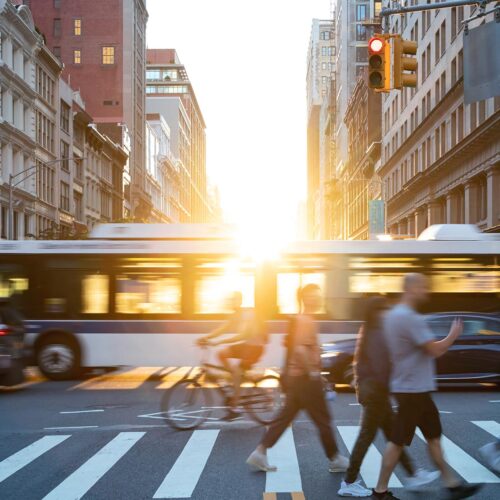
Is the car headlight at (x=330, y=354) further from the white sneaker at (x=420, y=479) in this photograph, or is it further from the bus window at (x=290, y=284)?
the white sneaker at (x=420, y=479)

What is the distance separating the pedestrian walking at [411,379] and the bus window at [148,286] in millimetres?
11019

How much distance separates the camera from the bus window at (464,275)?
57.3 feet

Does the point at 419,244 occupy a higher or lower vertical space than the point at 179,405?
higher

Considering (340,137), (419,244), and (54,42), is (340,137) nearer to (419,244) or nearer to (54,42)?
(54,42)

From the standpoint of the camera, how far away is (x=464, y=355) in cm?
1573

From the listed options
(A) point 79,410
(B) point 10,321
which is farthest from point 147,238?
(A) point 79,410

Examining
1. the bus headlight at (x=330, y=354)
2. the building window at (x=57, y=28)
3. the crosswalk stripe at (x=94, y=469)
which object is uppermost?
the building window at (x=57, y=28)

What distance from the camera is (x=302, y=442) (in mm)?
10352

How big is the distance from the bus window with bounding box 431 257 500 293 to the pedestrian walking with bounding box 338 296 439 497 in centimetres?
1033

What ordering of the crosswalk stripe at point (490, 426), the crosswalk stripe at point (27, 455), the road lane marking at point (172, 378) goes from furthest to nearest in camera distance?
the road lane marking at point (172, 378)
the crosswalk stripe at point (490, 426)
the crosswalk stripe at point (27, 455)

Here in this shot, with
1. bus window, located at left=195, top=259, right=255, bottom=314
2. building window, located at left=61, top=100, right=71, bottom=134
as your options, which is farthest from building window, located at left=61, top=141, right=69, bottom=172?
bus window, located at left=195, top=259, right=255, bottom=314

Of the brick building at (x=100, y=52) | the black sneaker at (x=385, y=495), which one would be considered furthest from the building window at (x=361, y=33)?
the black sneaker at (x=385, y=495)

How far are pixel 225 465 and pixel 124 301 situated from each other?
9387mm

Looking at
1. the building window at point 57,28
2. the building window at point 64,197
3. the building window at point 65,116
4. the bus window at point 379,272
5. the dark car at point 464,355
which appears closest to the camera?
the dark car at point 464,355
